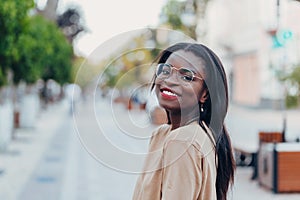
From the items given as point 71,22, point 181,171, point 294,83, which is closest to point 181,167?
point 181,171

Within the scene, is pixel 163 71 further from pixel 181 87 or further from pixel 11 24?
pixel 11 24

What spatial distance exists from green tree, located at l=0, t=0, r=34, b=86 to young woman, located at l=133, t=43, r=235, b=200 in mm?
8716

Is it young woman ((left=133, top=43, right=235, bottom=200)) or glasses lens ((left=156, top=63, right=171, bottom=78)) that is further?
glasses lens ((left=156, top=63, right=171, bottom=78))

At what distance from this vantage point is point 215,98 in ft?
7.37

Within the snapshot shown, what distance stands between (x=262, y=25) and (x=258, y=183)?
3459cm

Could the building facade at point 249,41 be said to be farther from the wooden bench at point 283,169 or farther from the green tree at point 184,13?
the wooden bench at point 283,169

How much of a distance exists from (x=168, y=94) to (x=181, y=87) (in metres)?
0.05

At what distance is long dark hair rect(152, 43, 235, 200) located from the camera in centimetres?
223

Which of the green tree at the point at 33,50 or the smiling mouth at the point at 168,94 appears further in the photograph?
the green tree at the point at 33,50

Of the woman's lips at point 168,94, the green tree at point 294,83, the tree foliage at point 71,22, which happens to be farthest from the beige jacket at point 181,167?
the tree foliage at point 71,22

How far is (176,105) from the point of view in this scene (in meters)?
2.20

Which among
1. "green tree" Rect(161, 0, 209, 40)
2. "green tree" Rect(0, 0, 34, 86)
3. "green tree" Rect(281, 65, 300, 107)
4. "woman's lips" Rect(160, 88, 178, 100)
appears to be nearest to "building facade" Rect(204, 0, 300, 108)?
"green tree" Rect(161, 0, 209, 40)

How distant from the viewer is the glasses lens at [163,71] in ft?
7.23

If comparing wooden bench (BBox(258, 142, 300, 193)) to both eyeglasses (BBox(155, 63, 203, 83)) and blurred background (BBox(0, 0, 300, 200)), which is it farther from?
eyeglasses (BBox(155, 63, 203, 83))
